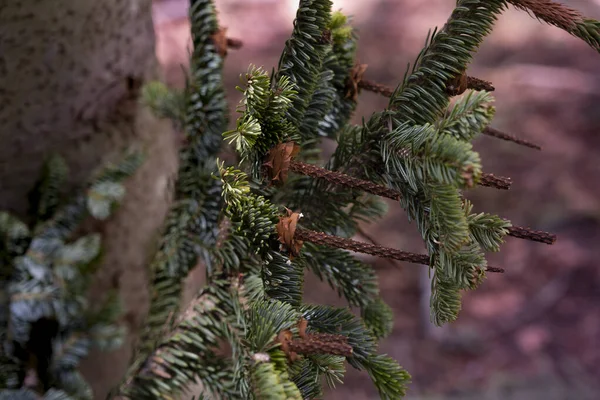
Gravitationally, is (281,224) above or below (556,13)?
below

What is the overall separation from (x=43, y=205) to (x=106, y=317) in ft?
0.70

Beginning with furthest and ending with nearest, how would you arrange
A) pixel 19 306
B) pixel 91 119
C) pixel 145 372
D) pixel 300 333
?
pixel 91 119 < pixel 19 306 < pixel 145 372 < pixel 300 333

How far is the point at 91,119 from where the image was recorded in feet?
3.13

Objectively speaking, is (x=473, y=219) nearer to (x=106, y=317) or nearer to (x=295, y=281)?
(x=295, y=281)

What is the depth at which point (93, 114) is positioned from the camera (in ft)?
3.12

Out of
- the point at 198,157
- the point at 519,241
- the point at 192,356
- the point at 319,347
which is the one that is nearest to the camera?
the point at 319,347

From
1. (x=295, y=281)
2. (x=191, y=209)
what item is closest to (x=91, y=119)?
(x=191, y=209)

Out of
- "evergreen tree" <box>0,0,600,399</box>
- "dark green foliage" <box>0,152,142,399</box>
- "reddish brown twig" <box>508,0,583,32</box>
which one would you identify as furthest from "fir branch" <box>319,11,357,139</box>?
"dark green foliage" <box>0,152,142,399</box>

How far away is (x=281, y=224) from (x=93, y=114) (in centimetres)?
55

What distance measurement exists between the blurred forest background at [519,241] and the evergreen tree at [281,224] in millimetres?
583

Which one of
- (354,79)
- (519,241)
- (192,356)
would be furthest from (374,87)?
(519,241)

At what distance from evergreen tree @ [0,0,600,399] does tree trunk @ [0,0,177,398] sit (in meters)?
0.05

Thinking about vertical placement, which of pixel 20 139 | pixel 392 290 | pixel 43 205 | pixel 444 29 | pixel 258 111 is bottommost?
pixel 392 290

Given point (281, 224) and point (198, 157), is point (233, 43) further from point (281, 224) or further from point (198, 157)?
point (281, 224)
